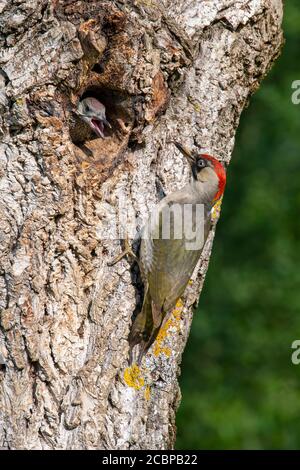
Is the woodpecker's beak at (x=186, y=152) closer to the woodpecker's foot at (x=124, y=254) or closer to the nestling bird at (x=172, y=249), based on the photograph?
the nestling bird at (x=172, y=249)

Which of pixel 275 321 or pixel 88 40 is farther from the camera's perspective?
pixel 275 321

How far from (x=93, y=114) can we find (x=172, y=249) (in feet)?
2.81

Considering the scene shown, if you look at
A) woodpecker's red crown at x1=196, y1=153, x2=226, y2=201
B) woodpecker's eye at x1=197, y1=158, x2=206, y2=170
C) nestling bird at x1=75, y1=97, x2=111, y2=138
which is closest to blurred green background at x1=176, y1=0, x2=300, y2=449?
woodpecker's red crown at x1=196, y1=153, x2=226, y2=201

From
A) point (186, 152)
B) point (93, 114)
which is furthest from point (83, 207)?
point (186, 152)

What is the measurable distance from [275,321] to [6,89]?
19.3 ft

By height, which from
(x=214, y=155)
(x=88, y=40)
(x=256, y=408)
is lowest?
(x=256, y=408)

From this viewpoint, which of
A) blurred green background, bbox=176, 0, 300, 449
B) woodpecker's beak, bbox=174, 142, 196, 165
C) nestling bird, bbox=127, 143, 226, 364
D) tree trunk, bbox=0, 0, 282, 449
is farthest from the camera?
blurred green background, bbox=176, 0, 300, 449

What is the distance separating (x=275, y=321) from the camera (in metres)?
9.45

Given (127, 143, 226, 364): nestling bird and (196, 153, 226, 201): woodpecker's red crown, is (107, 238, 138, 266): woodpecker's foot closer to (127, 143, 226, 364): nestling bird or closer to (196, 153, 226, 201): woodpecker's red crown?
(127, 143, 226, 364): nestling bird

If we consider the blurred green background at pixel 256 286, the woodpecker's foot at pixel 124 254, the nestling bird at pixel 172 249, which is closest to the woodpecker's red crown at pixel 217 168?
the nestling bird at pixel 172 249

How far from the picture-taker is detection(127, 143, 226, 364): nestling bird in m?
4.22

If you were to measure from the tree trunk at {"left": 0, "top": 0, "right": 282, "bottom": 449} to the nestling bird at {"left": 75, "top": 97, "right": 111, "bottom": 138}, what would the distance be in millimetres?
71
